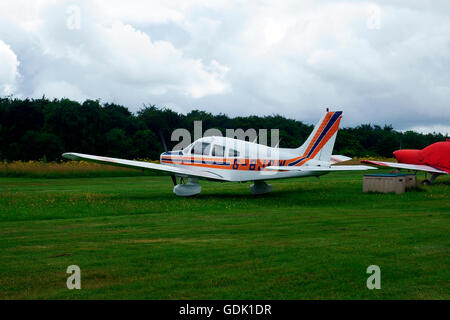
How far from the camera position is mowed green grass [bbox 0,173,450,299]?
5.09 meters

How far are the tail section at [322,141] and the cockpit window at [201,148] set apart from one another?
324 centimetres

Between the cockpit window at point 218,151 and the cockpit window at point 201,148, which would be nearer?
the cockpit window at point 218,151

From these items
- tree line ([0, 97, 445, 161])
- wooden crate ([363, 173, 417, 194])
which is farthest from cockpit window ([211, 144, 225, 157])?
tree line ([0, 97, 445, 161])

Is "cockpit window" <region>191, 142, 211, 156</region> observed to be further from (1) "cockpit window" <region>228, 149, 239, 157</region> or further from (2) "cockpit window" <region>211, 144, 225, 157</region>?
(1) "cockpit window" <region>228, 149, 239, 157</region>

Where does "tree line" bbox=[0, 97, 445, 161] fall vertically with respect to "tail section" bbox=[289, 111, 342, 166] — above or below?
above

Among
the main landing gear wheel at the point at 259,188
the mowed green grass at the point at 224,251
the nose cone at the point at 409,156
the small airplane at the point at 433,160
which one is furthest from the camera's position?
the nose cone at the point at 409,156

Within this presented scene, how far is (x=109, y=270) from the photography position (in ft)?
19.4

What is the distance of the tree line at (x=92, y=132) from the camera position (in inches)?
2093

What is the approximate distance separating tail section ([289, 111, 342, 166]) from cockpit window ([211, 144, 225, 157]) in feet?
8.43

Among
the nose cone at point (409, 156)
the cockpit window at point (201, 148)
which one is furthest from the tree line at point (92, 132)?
the cockpit window at point (201, 148)

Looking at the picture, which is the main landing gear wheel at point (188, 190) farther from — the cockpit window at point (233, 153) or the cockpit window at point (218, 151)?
the cockpit window at point (233, 153)

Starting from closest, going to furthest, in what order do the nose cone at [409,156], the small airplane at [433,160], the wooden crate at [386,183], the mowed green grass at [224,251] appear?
the mowed green grass at [224,251], the wooden crate at [386,183], the small airplane at [433,160], the nose cone at [409,156]

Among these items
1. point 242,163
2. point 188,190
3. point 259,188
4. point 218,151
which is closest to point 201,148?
point 218,151
